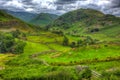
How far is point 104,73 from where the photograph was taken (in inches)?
3853

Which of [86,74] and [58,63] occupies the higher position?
[86,74]

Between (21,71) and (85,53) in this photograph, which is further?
(85,53)

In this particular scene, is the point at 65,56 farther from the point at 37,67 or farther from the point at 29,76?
the point at 29,76

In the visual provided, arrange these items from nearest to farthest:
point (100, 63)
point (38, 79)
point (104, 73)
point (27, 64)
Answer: point (104, 73), point (38, 79), point (100, 63), point (27, 64)

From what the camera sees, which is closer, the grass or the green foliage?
the green foliage

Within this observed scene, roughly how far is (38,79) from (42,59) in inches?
1132

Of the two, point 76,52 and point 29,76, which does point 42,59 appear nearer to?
point 76,52

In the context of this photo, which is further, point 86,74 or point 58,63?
point 58,63

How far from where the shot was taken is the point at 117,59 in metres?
120

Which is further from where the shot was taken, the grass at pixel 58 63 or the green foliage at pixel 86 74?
the grass at pixel 58 63

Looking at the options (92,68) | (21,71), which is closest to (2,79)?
(21,71)

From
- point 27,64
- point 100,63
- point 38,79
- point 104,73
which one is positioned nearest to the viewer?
point 104,73

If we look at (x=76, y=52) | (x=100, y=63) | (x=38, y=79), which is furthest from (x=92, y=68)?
(x=76, y=52)

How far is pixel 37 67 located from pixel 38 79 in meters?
14.5
